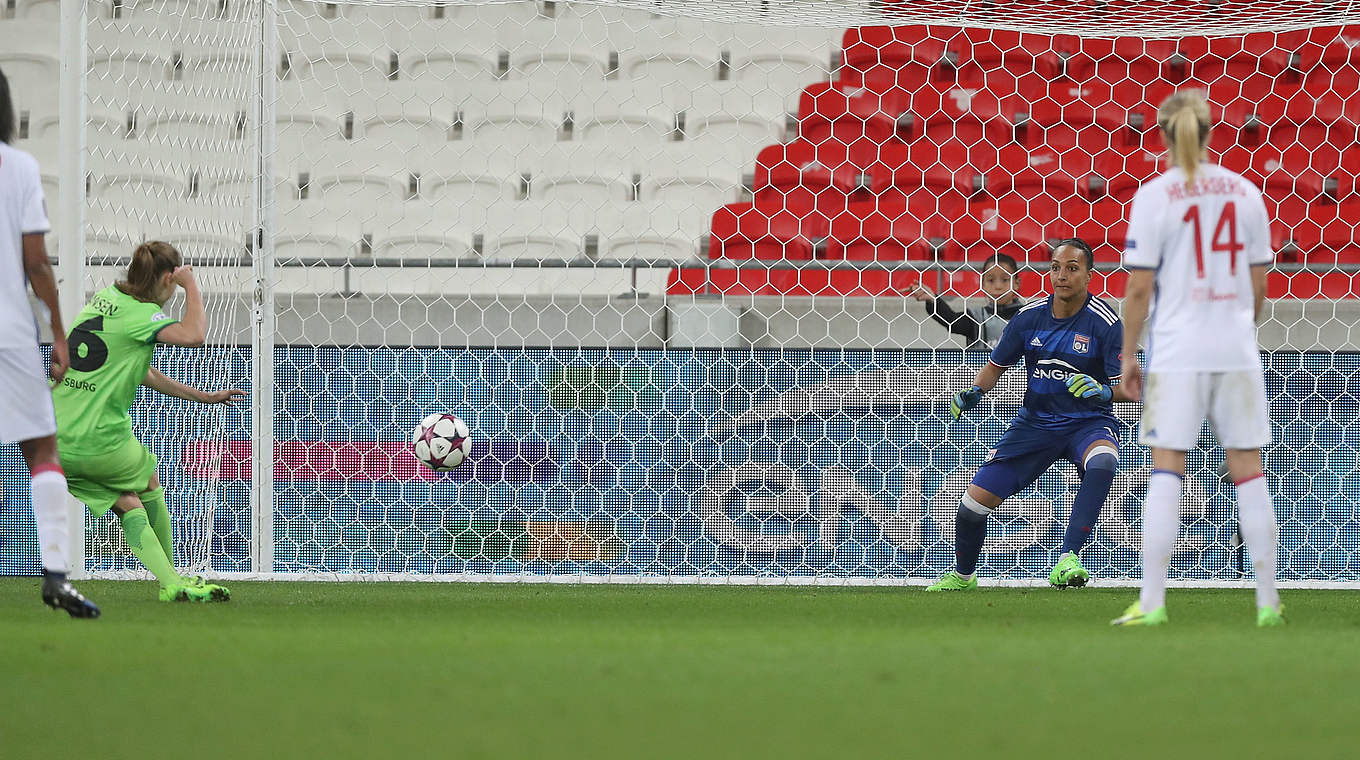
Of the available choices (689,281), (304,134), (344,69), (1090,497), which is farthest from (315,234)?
(1090,497)

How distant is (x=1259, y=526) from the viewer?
140 inches

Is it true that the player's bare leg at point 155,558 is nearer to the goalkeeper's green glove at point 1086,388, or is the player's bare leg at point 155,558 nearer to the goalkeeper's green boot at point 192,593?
the goalkeeper's green boot at point 192,593

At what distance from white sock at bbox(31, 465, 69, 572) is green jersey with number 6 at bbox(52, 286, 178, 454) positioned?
866mm

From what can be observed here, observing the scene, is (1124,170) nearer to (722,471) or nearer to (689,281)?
(689,281)

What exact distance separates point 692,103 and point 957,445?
293 centimetres

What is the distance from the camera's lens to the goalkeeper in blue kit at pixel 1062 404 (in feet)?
17.2

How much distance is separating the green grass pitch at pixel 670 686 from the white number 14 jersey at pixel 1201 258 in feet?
1.96

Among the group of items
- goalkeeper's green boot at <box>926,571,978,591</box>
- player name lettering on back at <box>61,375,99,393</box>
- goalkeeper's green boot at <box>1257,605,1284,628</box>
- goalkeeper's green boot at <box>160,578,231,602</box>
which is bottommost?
goalkeeper's green boot at <box>926,571,978,591</box>

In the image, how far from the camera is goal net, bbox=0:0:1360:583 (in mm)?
5957

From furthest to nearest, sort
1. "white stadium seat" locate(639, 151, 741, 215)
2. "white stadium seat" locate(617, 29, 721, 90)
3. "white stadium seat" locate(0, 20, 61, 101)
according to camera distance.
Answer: "white stadium seat" locate(0, 20, 61, 101), "white stadium seat" locate(617, 29, 721, 90), "white stadium seat" locate(639, 151, 741, 215)

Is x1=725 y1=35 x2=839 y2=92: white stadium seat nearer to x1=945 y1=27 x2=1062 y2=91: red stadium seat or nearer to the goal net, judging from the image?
the goal net

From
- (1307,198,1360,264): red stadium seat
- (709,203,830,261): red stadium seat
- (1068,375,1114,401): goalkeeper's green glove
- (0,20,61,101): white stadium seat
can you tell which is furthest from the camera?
(0,20,61,101): white stadium seat

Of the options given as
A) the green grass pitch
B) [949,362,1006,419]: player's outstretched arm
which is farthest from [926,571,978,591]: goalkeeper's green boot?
the green grass pitch

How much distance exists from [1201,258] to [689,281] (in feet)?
10.7
